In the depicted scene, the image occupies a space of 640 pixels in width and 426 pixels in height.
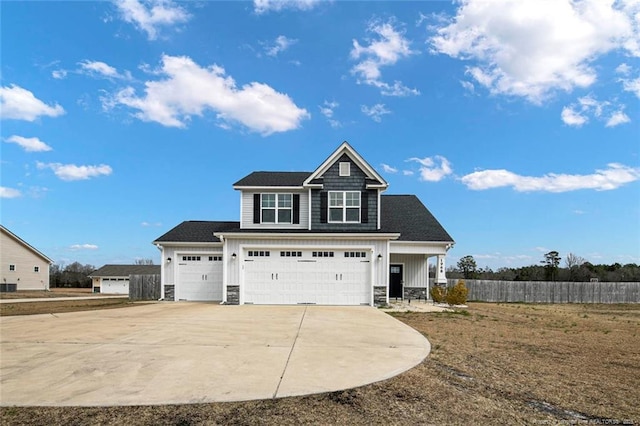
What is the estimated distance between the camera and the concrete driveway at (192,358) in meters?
5.25

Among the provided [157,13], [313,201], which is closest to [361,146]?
[313,201]

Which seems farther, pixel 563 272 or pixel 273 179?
pixel 563 272

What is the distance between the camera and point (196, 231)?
68.9 feet

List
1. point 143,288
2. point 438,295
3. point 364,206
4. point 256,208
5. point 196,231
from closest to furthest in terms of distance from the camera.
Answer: point 364,206, point 256,208, point 438,295, point 196,231, point 143,288

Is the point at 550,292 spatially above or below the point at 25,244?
below

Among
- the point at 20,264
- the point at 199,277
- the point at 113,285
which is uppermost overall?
the point at 199,277

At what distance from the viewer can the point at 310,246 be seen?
17.5 meters

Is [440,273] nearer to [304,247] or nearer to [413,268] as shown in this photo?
[413,268]

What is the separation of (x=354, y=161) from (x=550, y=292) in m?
18.4

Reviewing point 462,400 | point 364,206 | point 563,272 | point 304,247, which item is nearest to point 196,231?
point 304,247

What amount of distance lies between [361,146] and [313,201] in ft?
11.8

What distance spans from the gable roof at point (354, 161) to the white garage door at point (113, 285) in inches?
1445

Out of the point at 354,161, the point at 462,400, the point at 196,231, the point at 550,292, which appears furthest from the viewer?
the point at 550,292

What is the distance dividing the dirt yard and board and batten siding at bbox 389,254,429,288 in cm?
1290
